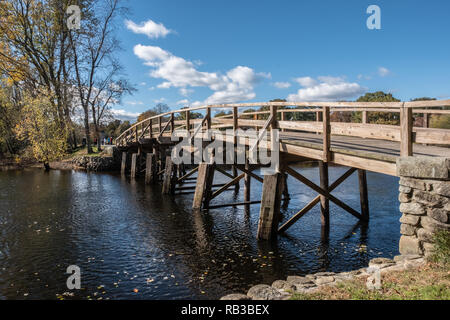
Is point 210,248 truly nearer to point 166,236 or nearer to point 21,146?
point 166,236

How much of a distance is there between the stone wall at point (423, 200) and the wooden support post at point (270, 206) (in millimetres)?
3215

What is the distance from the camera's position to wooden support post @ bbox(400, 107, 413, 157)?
5941 mm

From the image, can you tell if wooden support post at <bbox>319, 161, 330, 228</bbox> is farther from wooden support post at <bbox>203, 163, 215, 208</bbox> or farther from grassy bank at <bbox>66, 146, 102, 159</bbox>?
grassy bank at <bbox>66, 146, 102, 159</bbox>

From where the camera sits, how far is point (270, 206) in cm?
873

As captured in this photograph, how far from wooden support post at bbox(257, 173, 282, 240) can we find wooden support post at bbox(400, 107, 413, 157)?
3.24 meters

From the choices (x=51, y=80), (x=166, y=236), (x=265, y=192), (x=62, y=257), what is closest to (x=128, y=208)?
(x=166, y=236)

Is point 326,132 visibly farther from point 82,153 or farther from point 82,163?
point 82,153

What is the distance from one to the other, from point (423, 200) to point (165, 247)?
595 cm

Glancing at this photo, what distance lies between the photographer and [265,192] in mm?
8727

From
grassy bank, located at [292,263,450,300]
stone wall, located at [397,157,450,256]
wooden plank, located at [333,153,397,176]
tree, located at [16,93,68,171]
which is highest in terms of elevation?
tree, located at [16,93,68,171]

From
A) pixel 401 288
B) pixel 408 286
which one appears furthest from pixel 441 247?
pixel 401 288

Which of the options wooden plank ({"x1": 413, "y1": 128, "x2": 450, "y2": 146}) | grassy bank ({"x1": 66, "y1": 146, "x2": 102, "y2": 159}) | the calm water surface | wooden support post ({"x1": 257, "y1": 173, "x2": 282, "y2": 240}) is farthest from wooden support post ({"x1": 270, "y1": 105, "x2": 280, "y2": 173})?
grassy bank ({"x1": 66, "y1": 146, "x2": 102, "y2": 159})

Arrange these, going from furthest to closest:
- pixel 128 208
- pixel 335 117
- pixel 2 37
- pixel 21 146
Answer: pixel 335 117
pixel 21 146
pixel 2 37
pixel 128 208

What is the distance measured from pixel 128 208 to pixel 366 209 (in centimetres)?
900
